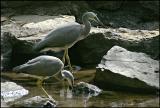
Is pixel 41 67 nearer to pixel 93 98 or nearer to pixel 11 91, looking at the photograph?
pixel 11 91

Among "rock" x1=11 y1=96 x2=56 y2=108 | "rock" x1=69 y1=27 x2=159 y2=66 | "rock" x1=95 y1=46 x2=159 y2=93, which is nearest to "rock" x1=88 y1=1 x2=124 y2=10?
"rock" x1=69 y1=27 x2=159 y2=66

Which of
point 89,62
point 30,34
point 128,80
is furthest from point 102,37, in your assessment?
point 128,80

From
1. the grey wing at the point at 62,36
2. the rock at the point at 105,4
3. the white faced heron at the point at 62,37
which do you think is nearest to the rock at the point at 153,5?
the rock at the point at 105,4

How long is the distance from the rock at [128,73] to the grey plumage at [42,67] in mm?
921

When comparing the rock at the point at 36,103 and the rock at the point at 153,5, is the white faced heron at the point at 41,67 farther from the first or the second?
the rock at the point at 153,5

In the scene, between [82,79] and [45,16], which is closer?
[82,79]

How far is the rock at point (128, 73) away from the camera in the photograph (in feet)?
25.8

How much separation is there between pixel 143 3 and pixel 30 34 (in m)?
3.72

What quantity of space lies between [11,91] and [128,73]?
1754mm

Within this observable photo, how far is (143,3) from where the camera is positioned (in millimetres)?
12875

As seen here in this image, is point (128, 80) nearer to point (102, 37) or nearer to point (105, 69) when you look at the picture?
point (105, 69)

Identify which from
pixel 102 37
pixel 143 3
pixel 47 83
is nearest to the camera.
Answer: pixel 47 83

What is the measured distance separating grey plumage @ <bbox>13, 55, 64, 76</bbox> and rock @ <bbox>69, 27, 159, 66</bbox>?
2.56m

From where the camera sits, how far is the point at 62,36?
351 inches
